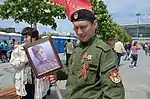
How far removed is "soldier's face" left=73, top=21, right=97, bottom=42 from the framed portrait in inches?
28.4

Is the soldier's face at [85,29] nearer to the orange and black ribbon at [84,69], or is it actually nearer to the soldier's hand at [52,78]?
the orange and black ribbon at [84,69]

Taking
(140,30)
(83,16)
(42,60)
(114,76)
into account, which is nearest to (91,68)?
(114,76)

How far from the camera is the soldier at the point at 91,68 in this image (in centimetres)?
239

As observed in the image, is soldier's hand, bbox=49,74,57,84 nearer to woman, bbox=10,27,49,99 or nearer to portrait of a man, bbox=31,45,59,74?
portrait of a man, bbox=31,45,59,74

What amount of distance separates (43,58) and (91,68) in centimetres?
103

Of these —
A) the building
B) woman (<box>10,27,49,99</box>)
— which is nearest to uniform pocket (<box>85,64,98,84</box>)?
woman (<box>10,27,49,99</box>)

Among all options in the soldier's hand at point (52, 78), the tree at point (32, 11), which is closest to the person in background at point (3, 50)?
the tree at point (32, 11)

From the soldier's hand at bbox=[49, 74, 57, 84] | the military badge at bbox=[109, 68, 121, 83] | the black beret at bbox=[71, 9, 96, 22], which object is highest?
the black beret at bbox=[71, 9, 96, 22]

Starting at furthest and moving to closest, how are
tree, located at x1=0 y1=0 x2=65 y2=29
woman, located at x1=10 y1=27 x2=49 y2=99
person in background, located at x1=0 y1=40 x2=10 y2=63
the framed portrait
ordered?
person in background, located at x1=0 y1=40 x2=10 y2=63 → tree, located at x1=0 y1=0 x2=65 y2=29 → woman, located at x1=10 y1=27 x2=49 y2=99 → the framed portrait

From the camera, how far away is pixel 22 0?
37.3 feet

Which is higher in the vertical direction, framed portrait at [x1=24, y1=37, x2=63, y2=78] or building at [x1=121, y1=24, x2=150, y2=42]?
framed portrait at [x1=24, y1=37, x2=63, y2=78]

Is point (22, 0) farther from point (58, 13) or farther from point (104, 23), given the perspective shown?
point (104, 23)

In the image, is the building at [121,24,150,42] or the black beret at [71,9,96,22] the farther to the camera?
the building at [121,24,150,42]

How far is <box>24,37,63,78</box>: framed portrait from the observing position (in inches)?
126
